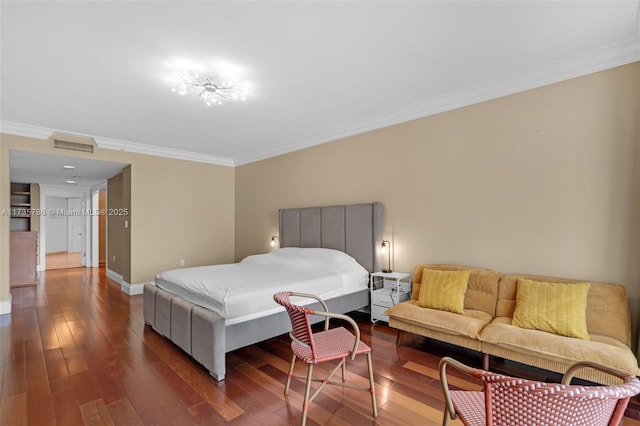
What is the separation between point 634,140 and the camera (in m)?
2.49

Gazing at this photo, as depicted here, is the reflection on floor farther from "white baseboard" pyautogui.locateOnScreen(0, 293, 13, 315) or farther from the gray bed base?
the gray bed base

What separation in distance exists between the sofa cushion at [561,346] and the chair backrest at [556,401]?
1235 mm

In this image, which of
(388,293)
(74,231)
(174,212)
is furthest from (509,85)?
(74,231)

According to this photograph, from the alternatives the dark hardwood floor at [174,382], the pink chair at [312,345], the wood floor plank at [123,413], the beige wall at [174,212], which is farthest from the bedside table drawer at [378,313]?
the beige wall at [174,212]

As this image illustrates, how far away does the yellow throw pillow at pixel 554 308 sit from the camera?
2408 mm

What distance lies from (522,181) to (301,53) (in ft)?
7.90

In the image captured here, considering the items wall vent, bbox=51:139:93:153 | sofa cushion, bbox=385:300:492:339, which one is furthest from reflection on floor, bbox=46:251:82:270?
sofa cushion, bbox=385:300:492:339

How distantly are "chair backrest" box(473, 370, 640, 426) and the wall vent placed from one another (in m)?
5.90

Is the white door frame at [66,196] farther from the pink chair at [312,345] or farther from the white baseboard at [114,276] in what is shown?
the pink chair at [312,345]

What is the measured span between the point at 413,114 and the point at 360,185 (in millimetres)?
1168

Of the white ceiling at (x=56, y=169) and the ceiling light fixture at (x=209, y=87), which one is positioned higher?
the ceiling light fixture at (x=209, y=87)

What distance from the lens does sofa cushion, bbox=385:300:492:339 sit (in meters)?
2.64

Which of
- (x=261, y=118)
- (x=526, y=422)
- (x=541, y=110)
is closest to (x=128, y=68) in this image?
(x=261, y=118)

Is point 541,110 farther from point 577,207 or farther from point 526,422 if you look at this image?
point 526,422
